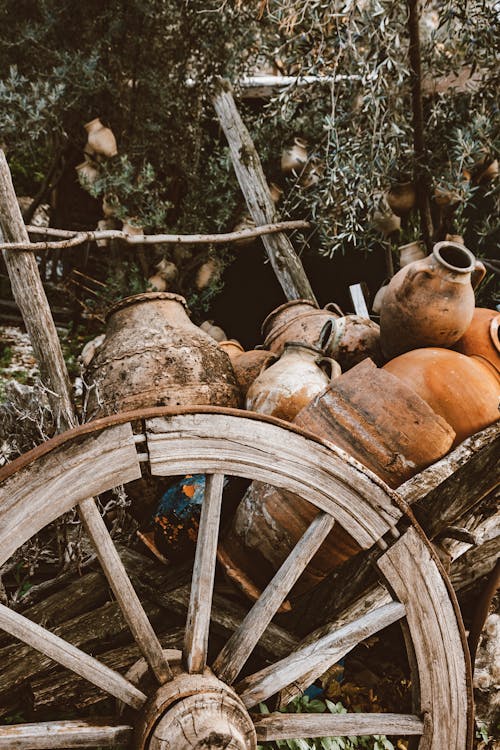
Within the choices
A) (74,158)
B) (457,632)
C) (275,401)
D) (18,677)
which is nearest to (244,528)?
(275,401)

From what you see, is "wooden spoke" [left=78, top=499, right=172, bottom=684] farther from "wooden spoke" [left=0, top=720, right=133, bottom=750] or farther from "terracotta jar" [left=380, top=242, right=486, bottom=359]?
"terracotta jar" [left=380, top=242, right=486, bottom=359]

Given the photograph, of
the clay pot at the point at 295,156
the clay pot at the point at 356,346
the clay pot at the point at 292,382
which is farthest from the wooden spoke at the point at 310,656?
the clay pot at the point at 295,156

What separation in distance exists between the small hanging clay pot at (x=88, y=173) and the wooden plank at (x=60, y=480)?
11.7ft

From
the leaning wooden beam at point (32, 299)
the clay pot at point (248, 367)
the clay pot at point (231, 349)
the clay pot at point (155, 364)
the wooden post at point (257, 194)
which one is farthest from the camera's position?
the wooden post at point (257, 194)

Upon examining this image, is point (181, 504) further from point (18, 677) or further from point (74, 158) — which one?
point (74, 158)

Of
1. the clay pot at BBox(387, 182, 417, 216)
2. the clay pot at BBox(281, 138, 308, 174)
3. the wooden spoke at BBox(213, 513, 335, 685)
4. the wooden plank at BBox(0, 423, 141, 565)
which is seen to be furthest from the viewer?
the clay pot at BBox(281, 138, 308, 174)

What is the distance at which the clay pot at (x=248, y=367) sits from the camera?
2693mm

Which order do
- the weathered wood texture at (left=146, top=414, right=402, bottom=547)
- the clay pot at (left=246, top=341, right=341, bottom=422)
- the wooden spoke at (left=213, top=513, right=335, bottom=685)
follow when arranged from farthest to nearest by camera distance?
1. the clay pot at (left=246, top=341, right=341, bottom=422)
2. the wooden spoke at (left=213, top=513, right=335, bottom=685)
3. the weathered wood texture at (left=146, top=414, right=402, bottom=547)

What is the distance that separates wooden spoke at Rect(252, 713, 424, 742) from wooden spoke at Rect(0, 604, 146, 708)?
37 cm

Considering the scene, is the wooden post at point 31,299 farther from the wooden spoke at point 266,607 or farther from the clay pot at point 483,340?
the clay pot at point 483,340

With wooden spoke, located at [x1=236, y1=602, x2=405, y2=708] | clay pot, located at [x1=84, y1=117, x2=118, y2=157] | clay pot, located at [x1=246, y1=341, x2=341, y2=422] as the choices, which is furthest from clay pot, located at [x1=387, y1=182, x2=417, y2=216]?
wooden spoke, located at [x1=236, y1=602, x2=405, y2=708]

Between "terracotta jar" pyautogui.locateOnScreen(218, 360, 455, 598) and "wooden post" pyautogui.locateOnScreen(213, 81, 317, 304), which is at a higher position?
"wooden post" pyautogui.locateOnScreen(213, 81, 317, 304)

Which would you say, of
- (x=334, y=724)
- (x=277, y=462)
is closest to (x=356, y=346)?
(x=277, y=462)

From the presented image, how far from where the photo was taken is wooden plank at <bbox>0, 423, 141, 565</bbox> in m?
1.20
